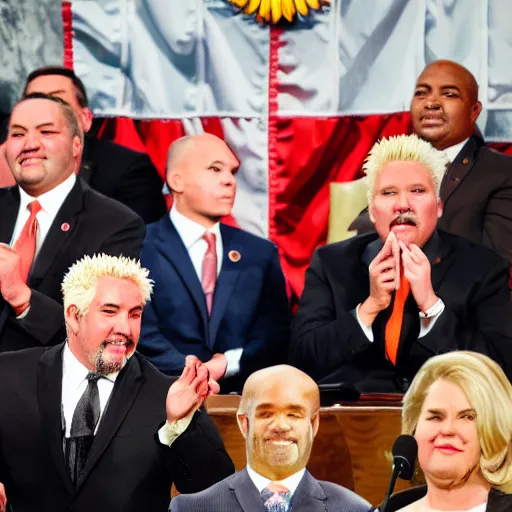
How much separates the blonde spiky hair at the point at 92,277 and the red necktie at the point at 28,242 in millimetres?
432

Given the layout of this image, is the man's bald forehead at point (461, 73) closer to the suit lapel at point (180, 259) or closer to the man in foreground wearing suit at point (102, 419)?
the suit lapel at point (180, 259)

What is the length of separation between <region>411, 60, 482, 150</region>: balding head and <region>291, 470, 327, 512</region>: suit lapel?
1557mm

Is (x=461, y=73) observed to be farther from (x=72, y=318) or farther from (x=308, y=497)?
(x=308, y=497)

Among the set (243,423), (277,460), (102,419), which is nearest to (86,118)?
(102,419)

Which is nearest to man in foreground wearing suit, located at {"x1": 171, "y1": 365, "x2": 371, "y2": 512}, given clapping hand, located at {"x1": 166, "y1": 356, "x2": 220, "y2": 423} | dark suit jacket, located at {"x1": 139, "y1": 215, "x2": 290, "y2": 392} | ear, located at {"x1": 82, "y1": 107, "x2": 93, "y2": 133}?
clapping hand, located at {"x1": 166, "y1": 356, "x2": 220, "y2": 423}

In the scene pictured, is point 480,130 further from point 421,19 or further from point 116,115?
point 116,115

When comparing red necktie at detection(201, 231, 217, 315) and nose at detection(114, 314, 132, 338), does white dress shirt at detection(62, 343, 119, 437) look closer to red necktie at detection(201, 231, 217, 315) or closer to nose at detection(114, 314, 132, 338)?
nose at detection(114, 314, 132, 338)

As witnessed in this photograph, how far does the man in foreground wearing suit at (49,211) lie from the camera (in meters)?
4.76

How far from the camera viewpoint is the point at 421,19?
5316 millimetres

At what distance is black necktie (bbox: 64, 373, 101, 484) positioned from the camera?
4148 mm

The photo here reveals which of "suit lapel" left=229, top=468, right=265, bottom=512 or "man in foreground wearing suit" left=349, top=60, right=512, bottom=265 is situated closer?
"suit lapel" left=229, top=468, right=265, bottom=512

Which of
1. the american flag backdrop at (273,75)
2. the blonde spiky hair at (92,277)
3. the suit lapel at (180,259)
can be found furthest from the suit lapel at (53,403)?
the american flag backdrop at (273,75)

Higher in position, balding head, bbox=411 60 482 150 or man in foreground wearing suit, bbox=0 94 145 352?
balding head, bbox=411 60 482 150

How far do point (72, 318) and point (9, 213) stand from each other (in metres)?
0.74
